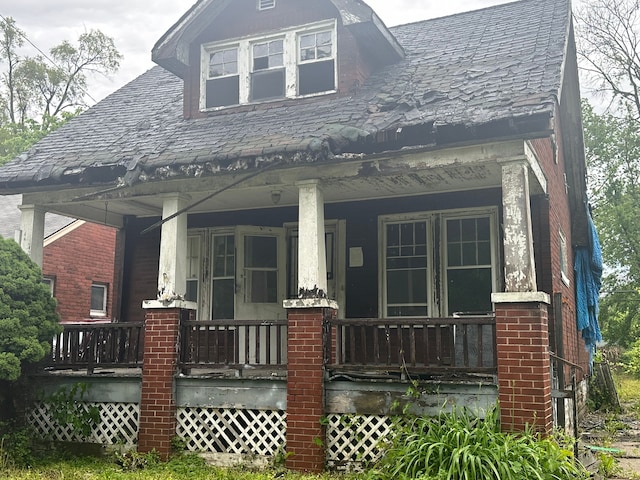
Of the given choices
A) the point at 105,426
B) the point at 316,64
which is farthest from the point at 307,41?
the point at 105,426

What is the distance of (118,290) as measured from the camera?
11359 mm

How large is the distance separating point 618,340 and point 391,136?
80.9 ft

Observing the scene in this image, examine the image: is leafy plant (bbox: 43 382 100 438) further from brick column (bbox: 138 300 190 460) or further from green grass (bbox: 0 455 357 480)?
brick column (bbox: 138 300 190 460)

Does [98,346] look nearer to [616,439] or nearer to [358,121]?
[358,121]

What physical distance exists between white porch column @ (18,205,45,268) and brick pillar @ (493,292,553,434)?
6374 millimetres

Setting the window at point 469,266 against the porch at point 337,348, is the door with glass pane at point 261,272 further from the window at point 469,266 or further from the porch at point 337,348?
the window at point 469,266

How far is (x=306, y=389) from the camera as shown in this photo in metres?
7.05

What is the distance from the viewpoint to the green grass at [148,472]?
267 inches

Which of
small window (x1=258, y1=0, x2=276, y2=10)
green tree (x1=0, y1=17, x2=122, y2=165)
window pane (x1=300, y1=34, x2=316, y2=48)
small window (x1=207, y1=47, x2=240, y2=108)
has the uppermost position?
green tree (x1=0, y1=17, x2=122, y2=165)

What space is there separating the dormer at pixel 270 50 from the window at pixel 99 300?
10.7 metres

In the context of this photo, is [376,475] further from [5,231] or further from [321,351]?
[5,231]

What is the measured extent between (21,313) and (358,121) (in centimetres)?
464

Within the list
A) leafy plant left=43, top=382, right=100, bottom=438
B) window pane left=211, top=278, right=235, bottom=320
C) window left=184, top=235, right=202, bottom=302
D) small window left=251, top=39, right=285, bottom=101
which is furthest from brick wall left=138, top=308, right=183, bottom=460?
small window left=251, top=39, right=285, bottom=101

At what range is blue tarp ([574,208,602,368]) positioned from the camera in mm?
13125
